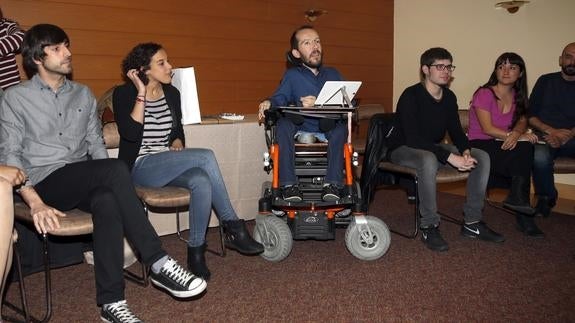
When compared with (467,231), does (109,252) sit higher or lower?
higher

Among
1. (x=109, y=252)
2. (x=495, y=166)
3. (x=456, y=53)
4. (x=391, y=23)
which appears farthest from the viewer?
(x=391, y=23)

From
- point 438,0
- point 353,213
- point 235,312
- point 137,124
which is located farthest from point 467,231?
point 438,0

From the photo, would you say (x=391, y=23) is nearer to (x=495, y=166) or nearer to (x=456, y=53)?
(x=456, y=53)

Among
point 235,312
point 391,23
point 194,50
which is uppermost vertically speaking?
point 391,23

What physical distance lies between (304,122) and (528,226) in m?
1.58

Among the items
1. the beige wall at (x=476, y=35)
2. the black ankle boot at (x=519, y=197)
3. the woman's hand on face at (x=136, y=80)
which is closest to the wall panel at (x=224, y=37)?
the beige wall at (x=476, y=35)

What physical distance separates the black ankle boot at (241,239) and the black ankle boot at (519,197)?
1653 mm

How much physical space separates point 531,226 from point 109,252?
2.58m

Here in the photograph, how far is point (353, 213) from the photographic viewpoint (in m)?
2.80

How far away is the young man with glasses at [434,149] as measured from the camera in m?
3.11

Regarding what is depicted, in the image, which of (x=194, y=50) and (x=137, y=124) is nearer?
(x=137, y=124)

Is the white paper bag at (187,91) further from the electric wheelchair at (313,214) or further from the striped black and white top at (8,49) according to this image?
the striped black and white top at (8,49)

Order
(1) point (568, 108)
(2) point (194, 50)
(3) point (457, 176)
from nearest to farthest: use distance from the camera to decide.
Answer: (3) point (457, 176) < (1) point (568, 108) < (2) point (194, 50)

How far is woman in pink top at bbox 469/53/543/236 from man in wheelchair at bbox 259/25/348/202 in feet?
3.52
